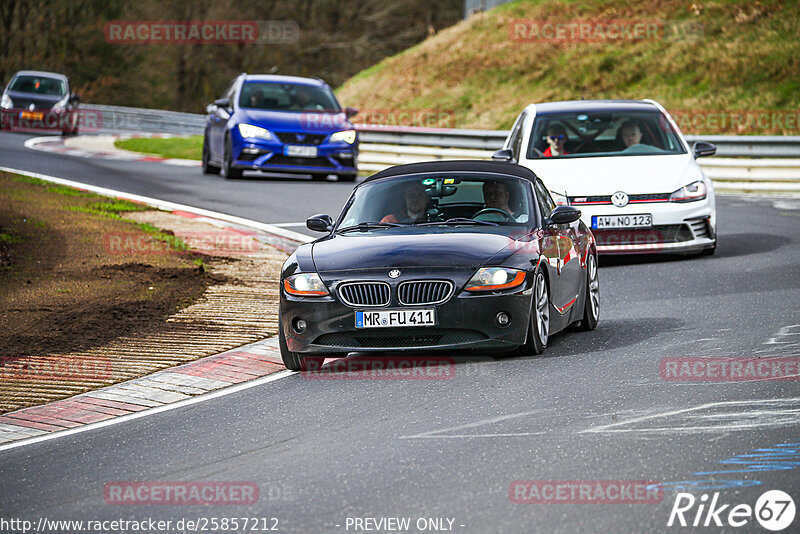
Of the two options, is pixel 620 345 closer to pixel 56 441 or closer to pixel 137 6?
pixel 56 441

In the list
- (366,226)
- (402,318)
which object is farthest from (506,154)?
(402,318)

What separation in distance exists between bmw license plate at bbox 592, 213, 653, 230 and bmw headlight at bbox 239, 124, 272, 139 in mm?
9605

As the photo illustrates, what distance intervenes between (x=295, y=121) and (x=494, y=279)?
14.4m

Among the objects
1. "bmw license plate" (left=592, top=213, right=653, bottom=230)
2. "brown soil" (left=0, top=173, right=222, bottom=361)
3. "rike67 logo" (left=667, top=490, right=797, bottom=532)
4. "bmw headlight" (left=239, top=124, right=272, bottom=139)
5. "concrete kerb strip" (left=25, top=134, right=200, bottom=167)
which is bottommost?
"concrete kerb strip" (left=25, top=134, right=200, bottom=167)

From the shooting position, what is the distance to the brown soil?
10.7 meters

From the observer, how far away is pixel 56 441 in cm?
760

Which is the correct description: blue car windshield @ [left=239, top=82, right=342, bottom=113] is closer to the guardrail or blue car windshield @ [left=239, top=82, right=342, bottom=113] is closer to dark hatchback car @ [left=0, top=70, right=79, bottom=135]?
the guardrail

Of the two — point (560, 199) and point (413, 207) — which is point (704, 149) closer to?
point (560, 199)

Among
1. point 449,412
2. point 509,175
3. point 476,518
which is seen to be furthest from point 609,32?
point 476,518

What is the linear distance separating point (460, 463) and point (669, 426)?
4.18 ft

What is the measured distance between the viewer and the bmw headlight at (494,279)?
8.88 metres

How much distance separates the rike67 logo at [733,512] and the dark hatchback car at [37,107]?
32472 mm
